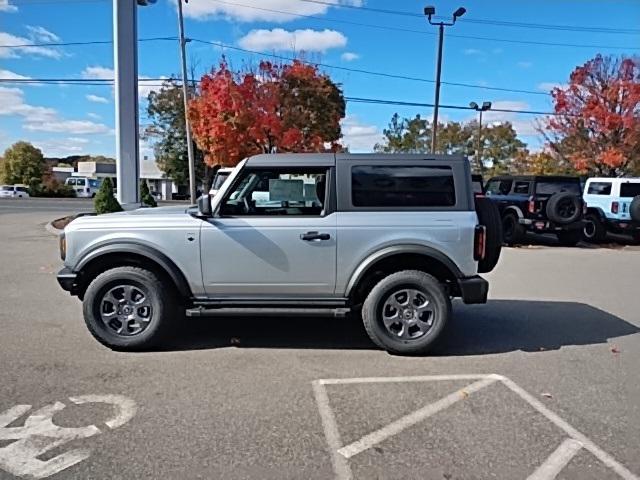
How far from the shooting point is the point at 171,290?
16.4 ft

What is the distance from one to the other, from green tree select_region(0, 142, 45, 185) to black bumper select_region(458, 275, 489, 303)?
198 ft

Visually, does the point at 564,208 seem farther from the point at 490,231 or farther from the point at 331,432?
the point at 331,432

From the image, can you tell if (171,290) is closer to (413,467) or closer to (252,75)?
(413,467)

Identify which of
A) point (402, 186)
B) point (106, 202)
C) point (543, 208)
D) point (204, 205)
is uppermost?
point (402, 186)

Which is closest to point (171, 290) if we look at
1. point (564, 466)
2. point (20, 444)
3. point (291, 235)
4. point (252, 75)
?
point (291, 235)

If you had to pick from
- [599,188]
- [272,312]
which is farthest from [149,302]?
[599,188]

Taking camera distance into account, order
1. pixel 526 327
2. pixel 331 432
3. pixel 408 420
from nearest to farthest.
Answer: pixel 331 432 < pixel 408 420 < pixel 526 327

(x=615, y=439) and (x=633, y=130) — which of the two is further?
(x=633, y=130)

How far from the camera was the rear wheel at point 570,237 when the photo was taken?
564 inches

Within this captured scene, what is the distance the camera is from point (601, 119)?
80.8 ft

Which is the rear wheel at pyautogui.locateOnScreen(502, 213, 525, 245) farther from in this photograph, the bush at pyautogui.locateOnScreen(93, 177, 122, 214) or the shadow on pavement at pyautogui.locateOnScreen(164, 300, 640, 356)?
the bush at pyautogui.locateOnScreen(93, 177, 122, 214)

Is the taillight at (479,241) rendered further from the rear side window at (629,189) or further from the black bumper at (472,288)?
the rear side window at (629,189)

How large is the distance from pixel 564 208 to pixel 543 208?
1.75 ft

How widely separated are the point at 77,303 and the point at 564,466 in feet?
19.2
